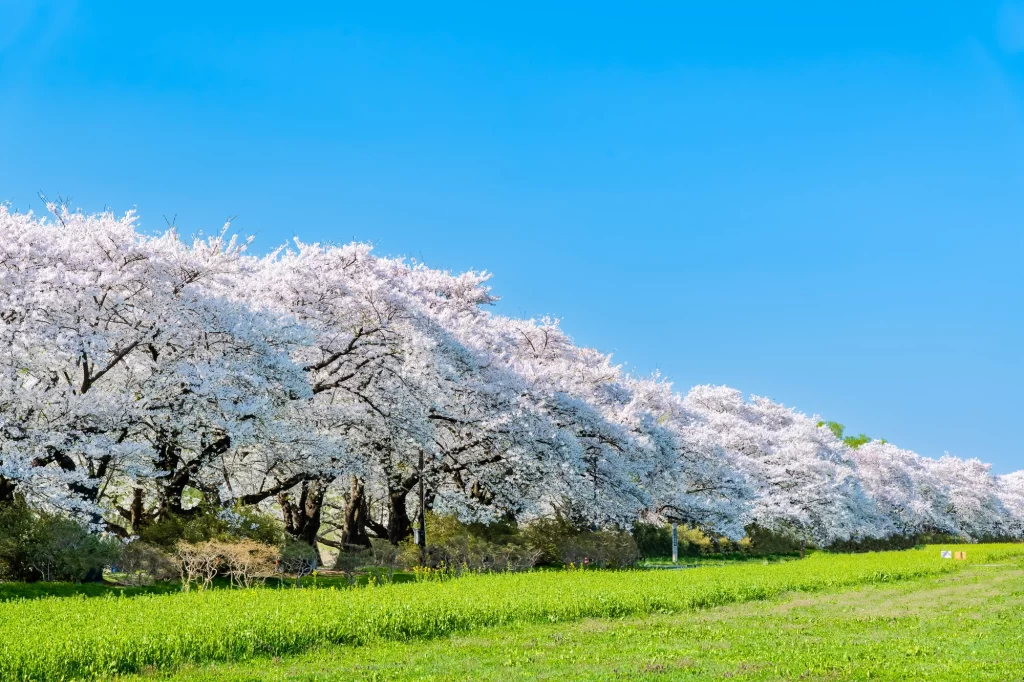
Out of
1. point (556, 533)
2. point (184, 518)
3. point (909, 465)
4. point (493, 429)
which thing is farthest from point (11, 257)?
point (909, 465)

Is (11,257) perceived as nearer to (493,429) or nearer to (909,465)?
(493,429)

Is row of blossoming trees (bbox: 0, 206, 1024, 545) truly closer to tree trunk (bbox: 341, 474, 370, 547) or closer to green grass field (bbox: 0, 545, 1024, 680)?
tree trunk (bbox: 341, 474, 370, 547)

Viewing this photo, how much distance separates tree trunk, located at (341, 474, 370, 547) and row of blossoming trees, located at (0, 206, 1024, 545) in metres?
0.09

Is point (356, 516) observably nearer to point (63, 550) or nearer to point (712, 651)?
point (63, 550)

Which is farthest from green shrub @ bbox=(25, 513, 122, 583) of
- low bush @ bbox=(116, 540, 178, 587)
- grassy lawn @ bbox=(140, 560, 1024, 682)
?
grassy lawn @ bbox=(140, 560, 1024, 682)

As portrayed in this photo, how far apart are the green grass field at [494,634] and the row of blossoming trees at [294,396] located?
6.40 m

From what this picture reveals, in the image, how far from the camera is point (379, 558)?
2758 cm

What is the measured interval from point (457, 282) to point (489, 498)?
11.0m

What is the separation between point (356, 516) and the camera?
34.7m

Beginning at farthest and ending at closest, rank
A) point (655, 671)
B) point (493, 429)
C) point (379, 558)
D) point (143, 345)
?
point (493, 429), point (379, 558), point (143, 345), point (655, 671)

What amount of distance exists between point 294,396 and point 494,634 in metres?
12.2

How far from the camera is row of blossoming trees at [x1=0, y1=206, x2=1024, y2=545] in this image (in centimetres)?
2214

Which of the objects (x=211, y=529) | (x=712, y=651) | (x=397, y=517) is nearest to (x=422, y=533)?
(x=397, y=517)

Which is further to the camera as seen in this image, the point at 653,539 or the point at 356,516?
the point at 653,539
